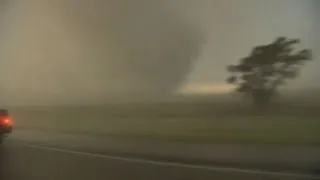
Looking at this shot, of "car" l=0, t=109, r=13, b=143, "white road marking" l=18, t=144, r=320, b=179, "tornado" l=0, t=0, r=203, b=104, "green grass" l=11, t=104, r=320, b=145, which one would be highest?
"tornado" l=0, t=0, r=203, b=104

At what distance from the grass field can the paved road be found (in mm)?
46

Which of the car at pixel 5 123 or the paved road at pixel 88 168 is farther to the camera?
the car at pixel 5 123

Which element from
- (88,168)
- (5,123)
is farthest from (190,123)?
(5,123)

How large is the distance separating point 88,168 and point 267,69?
1.34 feet

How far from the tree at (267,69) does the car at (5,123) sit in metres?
0.62

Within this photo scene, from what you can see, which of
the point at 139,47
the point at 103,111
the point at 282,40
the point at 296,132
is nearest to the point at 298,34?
the point at 282,40

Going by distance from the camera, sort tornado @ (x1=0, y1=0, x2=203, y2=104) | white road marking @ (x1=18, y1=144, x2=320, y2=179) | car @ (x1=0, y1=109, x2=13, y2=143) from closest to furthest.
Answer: white road marking @ (x1=18, y1=144, x2=320, y2=179), tornado @ (x1=0, y1=0, x2=203, y2=104), car @ (x1=0, y1=109, x2=13, y2=143)

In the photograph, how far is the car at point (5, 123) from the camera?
1149 millimetres

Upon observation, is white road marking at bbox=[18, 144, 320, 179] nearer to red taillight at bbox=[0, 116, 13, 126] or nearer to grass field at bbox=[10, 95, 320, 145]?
grass field at bbox=[10, 95, 320, 145]

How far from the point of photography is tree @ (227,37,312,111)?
696mm

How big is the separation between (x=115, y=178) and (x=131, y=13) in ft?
0.99

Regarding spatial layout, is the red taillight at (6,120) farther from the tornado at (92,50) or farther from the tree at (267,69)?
the tree at (267,69)

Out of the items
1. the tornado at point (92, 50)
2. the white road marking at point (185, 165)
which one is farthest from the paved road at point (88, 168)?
the tornado at point (92, 50)

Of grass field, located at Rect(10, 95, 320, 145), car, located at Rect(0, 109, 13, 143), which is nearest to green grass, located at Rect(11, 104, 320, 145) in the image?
grass field, located at Rect(10, 95, 320, 145)
